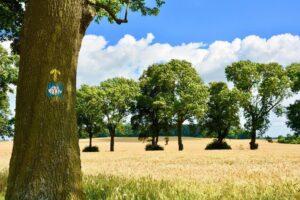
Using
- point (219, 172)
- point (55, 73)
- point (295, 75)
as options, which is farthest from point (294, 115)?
point (55, 73)

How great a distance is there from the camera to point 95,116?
251 ft

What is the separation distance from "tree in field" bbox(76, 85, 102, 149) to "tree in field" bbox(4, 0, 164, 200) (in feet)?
219

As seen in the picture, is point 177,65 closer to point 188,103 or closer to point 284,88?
point 188,103

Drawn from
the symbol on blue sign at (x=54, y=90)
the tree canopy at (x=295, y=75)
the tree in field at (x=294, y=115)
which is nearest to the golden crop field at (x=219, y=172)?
the symbol on blue sign at (x=54, y=90)

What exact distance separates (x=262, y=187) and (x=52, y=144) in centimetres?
424

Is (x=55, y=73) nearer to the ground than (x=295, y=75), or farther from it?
nearer to the ground

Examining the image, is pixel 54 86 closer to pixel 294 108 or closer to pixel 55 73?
pixel 55 73

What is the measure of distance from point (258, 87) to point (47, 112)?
217 feet

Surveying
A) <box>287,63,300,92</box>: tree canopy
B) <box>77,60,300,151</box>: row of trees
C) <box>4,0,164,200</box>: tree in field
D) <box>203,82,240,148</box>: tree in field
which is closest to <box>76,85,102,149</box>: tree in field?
<box>77,60,300,151</box>: row of trees

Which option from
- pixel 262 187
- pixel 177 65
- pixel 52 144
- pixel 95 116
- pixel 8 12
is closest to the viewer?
pixel 52 144

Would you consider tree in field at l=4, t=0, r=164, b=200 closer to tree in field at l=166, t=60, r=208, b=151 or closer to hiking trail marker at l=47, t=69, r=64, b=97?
hiking trail marker at l=47, t=69, r=64, b=97

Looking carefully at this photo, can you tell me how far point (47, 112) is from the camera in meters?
7.48

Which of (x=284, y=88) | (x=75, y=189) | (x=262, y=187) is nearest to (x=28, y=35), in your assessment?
(x=75, y=189)

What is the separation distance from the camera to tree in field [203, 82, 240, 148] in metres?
72.4
